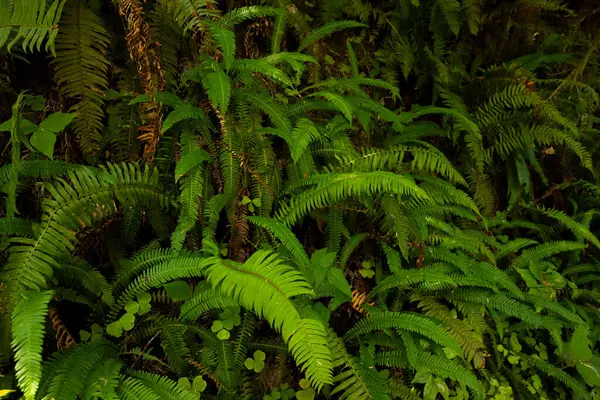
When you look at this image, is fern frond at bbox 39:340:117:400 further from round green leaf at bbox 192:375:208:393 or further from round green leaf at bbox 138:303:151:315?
round green leaf at bbox 192:375:208:393

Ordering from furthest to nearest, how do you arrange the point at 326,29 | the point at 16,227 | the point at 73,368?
the point at 326,29 → the point at 16,227 → the point at 73,368

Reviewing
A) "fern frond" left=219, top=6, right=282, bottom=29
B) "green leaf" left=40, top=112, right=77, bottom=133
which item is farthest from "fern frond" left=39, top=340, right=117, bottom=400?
"fern frond" left=219, top=6, right=282, bottom=29

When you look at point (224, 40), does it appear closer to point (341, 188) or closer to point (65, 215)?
point (341, 188)

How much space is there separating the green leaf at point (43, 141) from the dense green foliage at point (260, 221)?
0.02 meters

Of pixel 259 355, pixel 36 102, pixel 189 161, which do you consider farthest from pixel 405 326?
pixel 36 102

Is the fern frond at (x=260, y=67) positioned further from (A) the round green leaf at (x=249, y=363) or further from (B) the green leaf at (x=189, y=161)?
(A) the round green leaf at (x=249, y=363)

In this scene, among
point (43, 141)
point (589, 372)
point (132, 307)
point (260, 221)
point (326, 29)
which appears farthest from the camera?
point (589, 372)

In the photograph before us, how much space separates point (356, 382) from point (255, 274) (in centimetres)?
107

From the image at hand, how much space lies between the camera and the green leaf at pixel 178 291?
233 cm

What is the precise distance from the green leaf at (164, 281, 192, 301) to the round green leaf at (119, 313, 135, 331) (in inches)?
8.9

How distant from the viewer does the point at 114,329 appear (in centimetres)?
219

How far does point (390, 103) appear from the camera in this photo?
4012 millimetres

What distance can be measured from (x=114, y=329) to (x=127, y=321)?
0.08 m

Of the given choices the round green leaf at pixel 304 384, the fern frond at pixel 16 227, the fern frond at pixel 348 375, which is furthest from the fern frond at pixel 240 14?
the round green leaf at pixel 304 384
